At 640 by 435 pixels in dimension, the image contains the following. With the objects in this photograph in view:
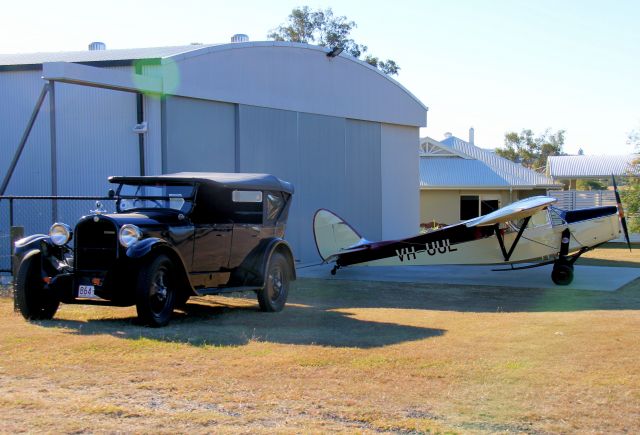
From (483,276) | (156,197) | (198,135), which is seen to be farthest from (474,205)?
(156,197)

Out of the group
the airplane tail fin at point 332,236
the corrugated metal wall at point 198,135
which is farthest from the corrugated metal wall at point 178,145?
the airplane tail fin at point 332,236

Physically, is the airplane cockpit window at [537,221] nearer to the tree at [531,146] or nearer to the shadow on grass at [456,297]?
the shadow on grass at [456,297]

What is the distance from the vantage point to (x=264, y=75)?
19094 mm

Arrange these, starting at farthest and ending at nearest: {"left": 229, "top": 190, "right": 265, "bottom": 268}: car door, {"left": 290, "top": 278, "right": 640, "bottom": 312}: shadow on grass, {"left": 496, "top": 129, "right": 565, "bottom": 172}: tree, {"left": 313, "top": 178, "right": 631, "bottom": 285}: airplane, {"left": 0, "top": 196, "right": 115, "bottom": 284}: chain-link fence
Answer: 1. {"left": 496, "top": 129, "right": 565, "bottom": 172}: tree
2. {"left": 0, "top": 196, "right": 115, "bottom": 284}: chain-link fence
3. {"left": 313, "top": 178, "right": 631, "bottom": 285}: airplane
4. {"left": 290, "top": 278, "right": 640, "bottom": 312}: shadow on grass
5. {"left": 229, "top": 190, "right": 265, "bottom": 268}: car door

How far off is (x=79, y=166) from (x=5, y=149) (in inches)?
105

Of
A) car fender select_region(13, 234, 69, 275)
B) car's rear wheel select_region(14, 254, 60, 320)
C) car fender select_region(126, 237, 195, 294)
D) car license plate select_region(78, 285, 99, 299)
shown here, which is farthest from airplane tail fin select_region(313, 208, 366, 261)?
car license plate select_region(78, 285, 99, 299)

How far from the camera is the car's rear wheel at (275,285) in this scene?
439 inches

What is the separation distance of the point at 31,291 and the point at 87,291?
3.77ft

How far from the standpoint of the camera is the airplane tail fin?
16641 millimetres

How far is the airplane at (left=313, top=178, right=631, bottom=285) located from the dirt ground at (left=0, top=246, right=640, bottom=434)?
4701 millimetres

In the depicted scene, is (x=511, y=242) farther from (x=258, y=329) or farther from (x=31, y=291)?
(x=31, y=291)

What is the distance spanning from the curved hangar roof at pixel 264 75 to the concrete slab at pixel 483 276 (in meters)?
4.80

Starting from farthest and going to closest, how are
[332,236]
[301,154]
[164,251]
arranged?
[301,154] → [332,236] → [164,251]

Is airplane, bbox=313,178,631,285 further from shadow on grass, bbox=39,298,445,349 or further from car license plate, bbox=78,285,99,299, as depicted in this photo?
car license plate, bbox=78,285,99,299
